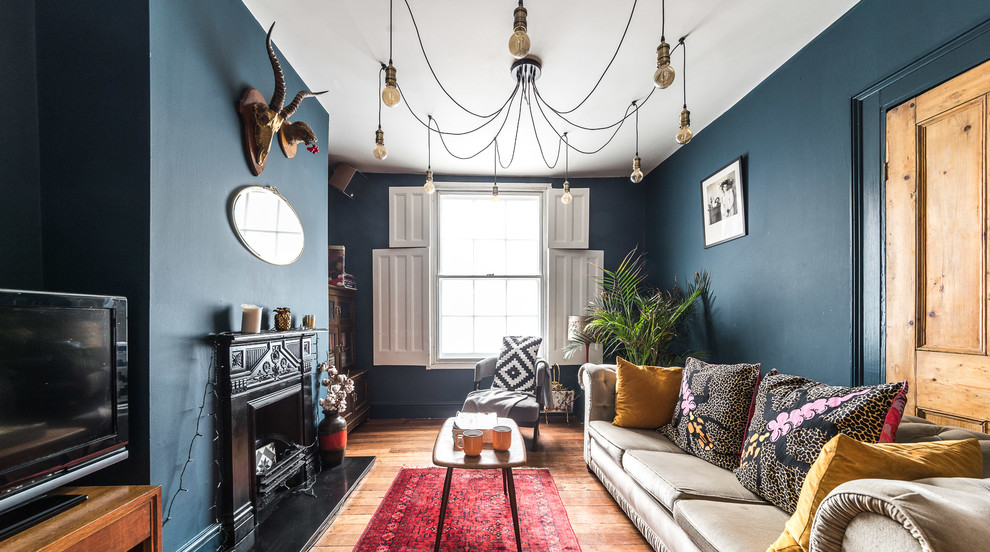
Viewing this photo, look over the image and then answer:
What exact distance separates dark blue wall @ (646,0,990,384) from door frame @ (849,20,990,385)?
1.7 inches

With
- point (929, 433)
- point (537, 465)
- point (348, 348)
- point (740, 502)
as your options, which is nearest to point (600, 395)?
point (537, 465)

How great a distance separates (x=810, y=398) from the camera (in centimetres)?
155

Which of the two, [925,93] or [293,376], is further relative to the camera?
[293,376]

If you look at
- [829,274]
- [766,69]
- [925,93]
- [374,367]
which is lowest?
[374,367]

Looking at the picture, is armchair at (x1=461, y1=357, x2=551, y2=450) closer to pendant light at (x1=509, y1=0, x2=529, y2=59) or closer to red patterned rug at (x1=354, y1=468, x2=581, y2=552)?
red patterned rug at (x1=354, y1=468, x2=581, y2=552)

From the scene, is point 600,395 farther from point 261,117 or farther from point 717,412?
point 261,117

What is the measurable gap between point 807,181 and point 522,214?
280 centimetres

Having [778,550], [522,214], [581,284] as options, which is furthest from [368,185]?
[778,550]

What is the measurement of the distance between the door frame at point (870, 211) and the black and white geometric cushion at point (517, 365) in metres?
2.38

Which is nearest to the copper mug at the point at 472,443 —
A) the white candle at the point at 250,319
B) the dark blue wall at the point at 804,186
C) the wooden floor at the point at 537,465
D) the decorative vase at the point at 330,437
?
the wooden floor at the point at 537,465

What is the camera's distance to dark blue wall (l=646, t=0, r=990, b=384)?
6.27 feet

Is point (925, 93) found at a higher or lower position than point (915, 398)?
higher

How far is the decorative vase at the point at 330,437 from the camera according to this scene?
2830 mm

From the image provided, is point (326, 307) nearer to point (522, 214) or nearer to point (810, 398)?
point (522, 214)
